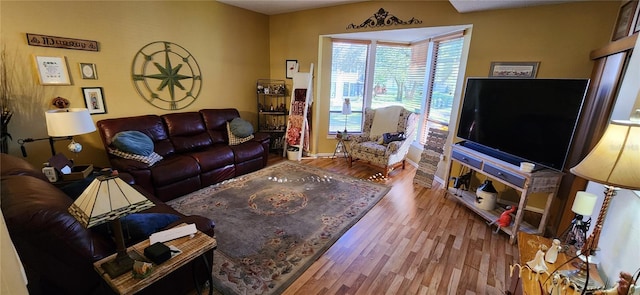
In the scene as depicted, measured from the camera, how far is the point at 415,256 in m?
2.28

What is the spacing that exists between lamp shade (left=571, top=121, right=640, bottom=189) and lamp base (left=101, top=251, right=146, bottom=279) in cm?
223

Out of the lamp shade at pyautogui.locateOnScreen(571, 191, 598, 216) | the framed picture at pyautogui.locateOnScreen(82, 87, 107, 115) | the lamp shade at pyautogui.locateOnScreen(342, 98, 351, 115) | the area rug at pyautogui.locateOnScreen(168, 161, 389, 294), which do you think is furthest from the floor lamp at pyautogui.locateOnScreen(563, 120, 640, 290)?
the framed picture at pyautogui.locateOnScreen(82, 87, 107, 115)

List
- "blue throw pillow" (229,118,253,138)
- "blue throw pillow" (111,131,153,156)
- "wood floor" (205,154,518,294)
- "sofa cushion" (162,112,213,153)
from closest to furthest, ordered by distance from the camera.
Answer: "wood floor" (205,154,518,294), "blue throw pillow" (111,131,153,156), "sofa cushion" (162,112,213,153), "blue throw pillow" (229,118,253,138)

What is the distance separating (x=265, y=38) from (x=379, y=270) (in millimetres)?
4639

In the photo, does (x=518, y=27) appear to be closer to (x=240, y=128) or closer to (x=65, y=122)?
(x=240, y=128)

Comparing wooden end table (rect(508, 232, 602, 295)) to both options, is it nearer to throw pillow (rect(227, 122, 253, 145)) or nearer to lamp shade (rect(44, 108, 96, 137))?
throw pillow (rect(227, 122, 253, 145))

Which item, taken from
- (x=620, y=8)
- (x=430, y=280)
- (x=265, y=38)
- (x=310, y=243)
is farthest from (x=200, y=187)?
(x=620, y=8)

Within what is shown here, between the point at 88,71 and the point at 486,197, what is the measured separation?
4.84 m

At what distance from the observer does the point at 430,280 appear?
2014 millimetres

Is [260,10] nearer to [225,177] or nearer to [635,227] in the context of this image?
[225,177]

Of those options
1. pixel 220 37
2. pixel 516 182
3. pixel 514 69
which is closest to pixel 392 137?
pixel 514 69

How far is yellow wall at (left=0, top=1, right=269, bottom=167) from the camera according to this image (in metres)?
2.68

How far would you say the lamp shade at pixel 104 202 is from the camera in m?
1.14

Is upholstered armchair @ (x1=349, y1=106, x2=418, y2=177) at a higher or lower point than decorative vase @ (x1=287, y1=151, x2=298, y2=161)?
higher
